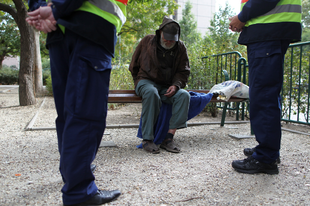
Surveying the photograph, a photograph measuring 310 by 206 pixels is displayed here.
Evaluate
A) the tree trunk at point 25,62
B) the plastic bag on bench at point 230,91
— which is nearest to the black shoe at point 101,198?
the plastic bag on bench at point 230,91

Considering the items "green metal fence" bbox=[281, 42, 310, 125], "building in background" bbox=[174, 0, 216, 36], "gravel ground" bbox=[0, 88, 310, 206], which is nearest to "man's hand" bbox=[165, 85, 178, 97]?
"gravel ground" bbox=[0, 88, 310, 206]

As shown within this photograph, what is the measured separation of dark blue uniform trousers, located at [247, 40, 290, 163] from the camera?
212 centimetres

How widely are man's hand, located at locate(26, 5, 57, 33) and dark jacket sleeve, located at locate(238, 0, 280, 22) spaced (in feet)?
5.38

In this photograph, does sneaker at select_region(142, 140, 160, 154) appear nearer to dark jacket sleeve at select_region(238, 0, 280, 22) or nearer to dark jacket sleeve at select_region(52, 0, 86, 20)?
dark jacket sleeve at select_region(238, 0, 280, 22)

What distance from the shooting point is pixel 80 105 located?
1.50m

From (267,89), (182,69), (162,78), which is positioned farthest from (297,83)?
(267,89)

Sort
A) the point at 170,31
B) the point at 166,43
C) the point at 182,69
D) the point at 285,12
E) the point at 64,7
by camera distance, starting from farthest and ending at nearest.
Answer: the point at 182,69 < the point at 166,43 < the point at 170,31 < the point at 285,12 < the point at 64,7

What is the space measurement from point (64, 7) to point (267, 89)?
68.1 inches

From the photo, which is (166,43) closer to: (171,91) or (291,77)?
(171,91)

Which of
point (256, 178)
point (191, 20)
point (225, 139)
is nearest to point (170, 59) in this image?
point (225, 139)

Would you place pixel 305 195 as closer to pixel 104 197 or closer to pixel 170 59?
pixel 104 197

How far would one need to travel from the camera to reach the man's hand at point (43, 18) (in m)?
1.47

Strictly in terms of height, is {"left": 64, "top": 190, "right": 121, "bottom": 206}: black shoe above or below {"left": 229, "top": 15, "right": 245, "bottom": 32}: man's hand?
below

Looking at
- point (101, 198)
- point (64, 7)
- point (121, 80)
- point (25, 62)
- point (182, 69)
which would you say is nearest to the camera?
point (64, 7)
